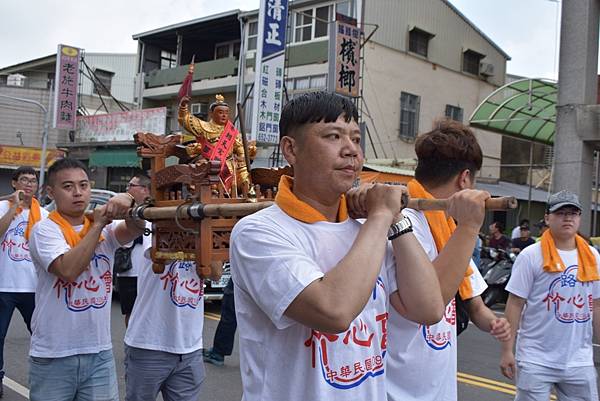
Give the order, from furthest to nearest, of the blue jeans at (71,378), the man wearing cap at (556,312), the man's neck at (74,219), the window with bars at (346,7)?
the window with bars at (346,7) → the man wearing cap at (556,312) → the man's neck at (74,219) → the blue jeans at (71,378)

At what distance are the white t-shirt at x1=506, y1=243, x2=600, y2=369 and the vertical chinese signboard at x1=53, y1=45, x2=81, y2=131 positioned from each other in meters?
22.1

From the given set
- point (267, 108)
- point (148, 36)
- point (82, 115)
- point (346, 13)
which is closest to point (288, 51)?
point (346, 13)

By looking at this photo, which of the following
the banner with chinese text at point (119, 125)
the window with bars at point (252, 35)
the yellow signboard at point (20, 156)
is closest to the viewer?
the window with bars at point (252, 35)

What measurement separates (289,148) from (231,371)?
15.9 ft

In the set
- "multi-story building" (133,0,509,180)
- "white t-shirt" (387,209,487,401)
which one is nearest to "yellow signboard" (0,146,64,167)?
"multi-story building" (133,0,509,180)

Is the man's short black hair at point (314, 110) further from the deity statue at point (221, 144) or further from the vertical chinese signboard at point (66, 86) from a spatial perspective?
the vertical chinese signboard at point (66, 86)

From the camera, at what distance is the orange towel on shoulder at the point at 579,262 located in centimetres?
396

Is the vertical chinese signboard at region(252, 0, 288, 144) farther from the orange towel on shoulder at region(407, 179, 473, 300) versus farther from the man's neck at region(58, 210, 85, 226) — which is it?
the orange towel on shoulder at region(407, 179, 473, 300)

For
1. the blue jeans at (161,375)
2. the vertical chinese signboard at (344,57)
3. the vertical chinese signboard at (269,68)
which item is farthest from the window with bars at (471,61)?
the blue jeans at (161,375)

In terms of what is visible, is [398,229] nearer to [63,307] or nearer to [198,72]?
[63,307]

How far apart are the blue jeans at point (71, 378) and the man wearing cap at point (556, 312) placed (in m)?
2.26

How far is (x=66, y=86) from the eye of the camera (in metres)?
23.5

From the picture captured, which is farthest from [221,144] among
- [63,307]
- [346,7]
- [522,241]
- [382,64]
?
[382,64]

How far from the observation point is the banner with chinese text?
2261 centimetres
